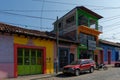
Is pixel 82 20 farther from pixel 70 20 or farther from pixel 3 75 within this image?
pixel 3 75

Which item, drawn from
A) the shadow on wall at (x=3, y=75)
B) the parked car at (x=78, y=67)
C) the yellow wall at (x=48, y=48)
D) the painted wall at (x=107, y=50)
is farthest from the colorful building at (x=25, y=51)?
the painted wall at (x=107, y=50)

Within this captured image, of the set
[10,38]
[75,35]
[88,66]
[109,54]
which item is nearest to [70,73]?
[88,66]

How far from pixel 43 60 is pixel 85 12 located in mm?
12720

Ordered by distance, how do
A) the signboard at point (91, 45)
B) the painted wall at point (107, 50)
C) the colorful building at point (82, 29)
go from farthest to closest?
the painted wall at point (107, 50) < the signboard at point (91, 45) < the colorful building at point (82, 29)

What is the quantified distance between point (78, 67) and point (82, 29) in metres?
9.90

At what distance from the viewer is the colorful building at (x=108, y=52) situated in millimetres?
38656

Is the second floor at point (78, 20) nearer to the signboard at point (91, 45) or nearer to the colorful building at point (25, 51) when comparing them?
the signboard at point (91, 45)

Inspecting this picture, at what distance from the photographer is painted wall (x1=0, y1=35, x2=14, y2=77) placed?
19.6 meters

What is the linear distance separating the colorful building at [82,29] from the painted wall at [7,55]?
1066 centimetres

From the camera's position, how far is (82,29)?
105 ft

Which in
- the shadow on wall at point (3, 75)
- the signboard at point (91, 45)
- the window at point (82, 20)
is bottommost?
A: the shadow on wall at point (3, 75)

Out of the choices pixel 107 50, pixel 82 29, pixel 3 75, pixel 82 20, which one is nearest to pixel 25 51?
pixel 3 75

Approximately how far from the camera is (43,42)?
24266 mm

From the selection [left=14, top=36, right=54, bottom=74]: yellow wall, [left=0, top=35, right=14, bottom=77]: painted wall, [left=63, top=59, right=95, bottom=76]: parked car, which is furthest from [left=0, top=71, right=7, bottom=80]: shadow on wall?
[left=63, top=59, right=95, bottom=76]: parked car
